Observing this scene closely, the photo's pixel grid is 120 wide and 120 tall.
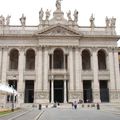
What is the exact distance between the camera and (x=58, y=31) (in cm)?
6838

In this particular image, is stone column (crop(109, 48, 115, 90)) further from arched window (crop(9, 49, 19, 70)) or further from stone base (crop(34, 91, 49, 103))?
arched window (crop(9, 49, 19, 70))

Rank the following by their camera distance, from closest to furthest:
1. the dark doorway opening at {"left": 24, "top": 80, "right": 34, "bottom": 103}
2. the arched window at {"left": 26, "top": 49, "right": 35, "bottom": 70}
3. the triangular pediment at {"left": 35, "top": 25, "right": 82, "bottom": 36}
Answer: the triangular pediment at {"left": 35, "top": 25, "right": 82, "bottom": 36} < the dark doorway opening at {"left": 24, "top": 80, "right": 34, "bottom": 103} < the arched window at {"left": 26, "top": 49, "right": 35, "bottom": 70}

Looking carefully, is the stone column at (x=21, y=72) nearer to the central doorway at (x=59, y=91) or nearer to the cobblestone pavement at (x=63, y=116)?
the central doorway at (x=59, y=91)

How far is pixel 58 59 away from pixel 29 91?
11.5 meters

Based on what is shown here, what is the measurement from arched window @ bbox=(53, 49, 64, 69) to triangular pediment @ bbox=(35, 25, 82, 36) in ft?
15.8

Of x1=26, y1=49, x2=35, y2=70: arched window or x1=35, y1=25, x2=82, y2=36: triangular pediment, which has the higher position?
x1=35, y1=25, x2=82, y2=36: triangular pediment

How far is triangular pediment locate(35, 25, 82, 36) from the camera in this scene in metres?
67.6

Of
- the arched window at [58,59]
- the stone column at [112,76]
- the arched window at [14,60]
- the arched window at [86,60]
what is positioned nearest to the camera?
the stone column at [112,76]

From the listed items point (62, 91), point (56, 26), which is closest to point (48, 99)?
point (62, 91)

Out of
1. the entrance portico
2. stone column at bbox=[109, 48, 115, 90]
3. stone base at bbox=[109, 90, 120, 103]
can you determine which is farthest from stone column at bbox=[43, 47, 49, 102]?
stone column at bbox=[109, 48, 115, 90]

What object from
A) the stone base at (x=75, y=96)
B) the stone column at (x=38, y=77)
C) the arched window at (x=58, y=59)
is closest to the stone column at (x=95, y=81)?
the stone base at (x=75, y=96)

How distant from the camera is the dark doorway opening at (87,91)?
67338mm

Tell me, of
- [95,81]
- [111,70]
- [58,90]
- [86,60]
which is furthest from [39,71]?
[111,70]

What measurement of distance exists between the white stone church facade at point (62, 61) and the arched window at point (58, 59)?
0.32 metres
